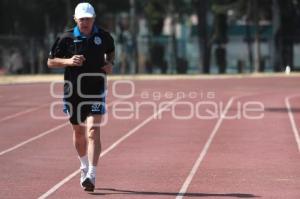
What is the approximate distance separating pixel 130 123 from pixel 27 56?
36344mm

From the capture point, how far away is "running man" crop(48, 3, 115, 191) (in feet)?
29.5

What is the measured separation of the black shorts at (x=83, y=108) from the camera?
9180mm

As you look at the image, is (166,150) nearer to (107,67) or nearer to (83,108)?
(83,108)

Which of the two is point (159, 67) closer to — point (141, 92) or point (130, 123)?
point (141, 92)

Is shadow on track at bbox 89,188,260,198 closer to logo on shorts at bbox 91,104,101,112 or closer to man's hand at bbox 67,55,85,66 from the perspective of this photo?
logo on shorts at bbox 91,104,101,112

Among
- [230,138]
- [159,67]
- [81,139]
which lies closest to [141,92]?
[230,138]

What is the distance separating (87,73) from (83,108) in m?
0.39

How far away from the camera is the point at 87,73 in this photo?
29.9 ft

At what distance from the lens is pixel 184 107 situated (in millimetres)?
21906

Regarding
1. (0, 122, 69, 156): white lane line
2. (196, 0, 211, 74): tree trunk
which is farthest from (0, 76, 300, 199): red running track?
(196, 0, 211, 74): tree trunk

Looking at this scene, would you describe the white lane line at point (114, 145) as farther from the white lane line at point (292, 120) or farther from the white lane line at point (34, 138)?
the white lane line at point (292, 120)

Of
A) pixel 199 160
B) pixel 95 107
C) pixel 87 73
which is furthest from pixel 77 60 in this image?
pixel 199 160

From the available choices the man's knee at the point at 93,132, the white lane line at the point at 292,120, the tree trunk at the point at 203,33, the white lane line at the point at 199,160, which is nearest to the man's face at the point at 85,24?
the man's knee at the point at 93,132

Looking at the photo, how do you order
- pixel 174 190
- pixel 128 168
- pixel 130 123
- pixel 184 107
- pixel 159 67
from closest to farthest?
pixel 174 190 → pixel 128 168 → pixel 130 123 → pixel 184 107 → pixel 159 67
